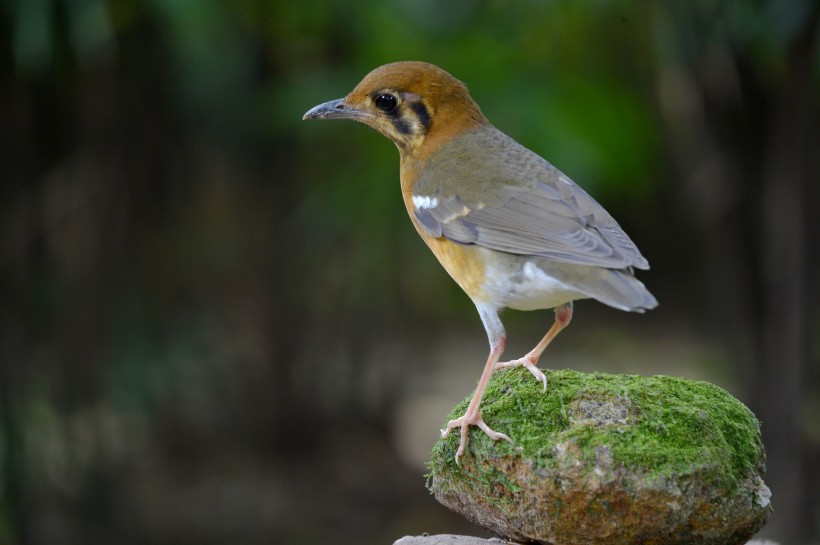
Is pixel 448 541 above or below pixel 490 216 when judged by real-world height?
below

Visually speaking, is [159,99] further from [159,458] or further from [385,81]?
[385,81]

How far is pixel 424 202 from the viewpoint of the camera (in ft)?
18.4

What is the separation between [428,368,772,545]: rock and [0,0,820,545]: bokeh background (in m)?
4.37

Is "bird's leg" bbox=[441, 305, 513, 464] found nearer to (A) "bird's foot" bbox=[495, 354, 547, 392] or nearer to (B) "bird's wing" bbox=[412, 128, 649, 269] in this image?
(A) "bird's foot" bbox=[495, 354, 547, 392]

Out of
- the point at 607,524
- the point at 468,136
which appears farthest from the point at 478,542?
the point at 468,136

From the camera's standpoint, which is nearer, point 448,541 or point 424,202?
point 448,541

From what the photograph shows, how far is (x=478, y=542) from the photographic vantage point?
4.89 meters

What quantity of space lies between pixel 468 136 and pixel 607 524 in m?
2.36

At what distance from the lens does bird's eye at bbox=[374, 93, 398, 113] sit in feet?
18.8

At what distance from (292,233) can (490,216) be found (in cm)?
564

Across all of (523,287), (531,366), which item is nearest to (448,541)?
(531,366)

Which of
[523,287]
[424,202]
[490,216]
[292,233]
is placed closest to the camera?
[523,287]

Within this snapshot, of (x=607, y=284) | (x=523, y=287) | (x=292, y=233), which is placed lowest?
(x=292, y=233)

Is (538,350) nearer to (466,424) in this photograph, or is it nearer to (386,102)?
(466,424)
